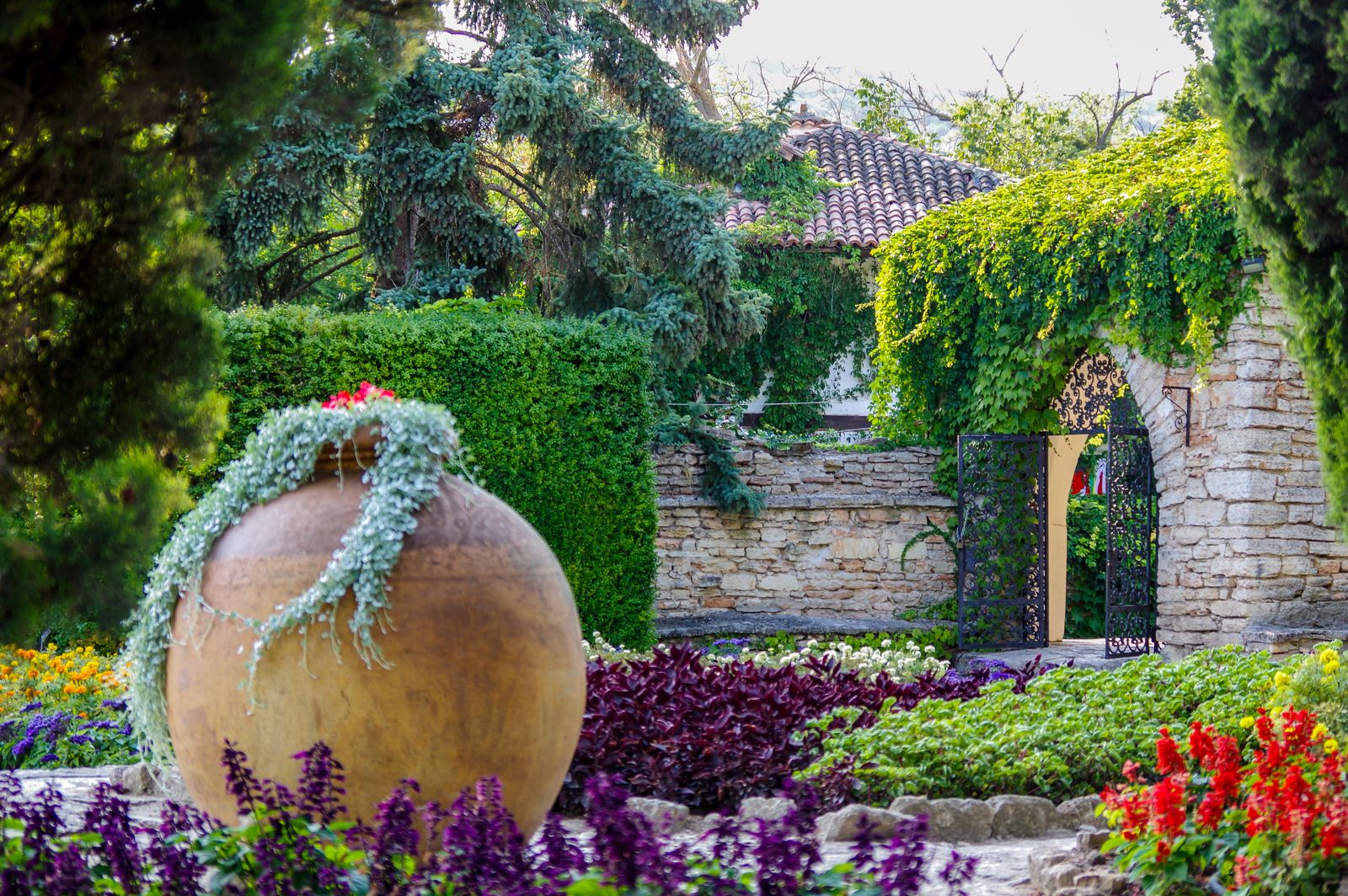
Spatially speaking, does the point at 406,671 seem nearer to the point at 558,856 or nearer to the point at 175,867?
the point at 175,867

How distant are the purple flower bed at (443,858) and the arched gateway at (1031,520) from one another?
9.36 meters

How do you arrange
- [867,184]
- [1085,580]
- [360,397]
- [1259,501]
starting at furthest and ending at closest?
[867,184]
[1085,580]
[1259,501]
[360,397]

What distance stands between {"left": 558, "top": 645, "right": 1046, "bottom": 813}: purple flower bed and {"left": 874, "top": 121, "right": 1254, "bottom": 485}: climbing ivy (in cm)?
432

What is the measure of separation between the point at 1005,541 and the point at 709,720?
284 inches

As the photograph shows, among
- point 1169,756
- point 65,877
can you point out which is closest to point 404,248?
point 1169,756

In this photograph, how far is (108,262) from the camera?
3.20 meters

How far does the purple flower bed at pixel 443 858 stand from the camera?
7.82 feet

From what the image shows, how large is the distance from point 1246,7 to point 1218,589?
637 centimetres

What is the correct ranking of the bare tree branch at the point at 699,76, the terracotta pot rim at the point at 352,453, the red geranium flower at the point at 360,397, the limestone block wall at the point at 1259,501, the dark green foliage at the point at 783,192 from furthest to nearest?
the bare tree branch at the point at 699,76, the dark green foliage at the point at 783,192, the limestone block wall at the point at 1259,501, the red geranium flower at the point at 360,397, the terracotta pot rim at the point at 352,453

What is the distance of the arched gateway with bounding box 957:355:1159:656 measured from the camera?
1134 centimetres

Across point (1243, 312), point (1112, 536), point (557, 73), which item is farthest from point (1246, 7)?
point (557, 73)

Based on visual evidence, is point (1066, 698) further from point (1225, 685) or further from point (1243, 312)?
point (1243, 312)

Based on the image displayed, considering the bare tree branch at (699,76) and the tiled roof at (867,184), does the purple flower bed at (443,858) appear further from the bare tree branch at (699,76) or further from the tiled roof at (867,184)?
the bare tree branch at (699,76)

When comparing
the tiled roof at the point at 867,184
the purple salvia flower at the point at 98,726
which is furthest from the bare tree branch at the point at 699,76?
the purple salvia flower at the point at 98,726
